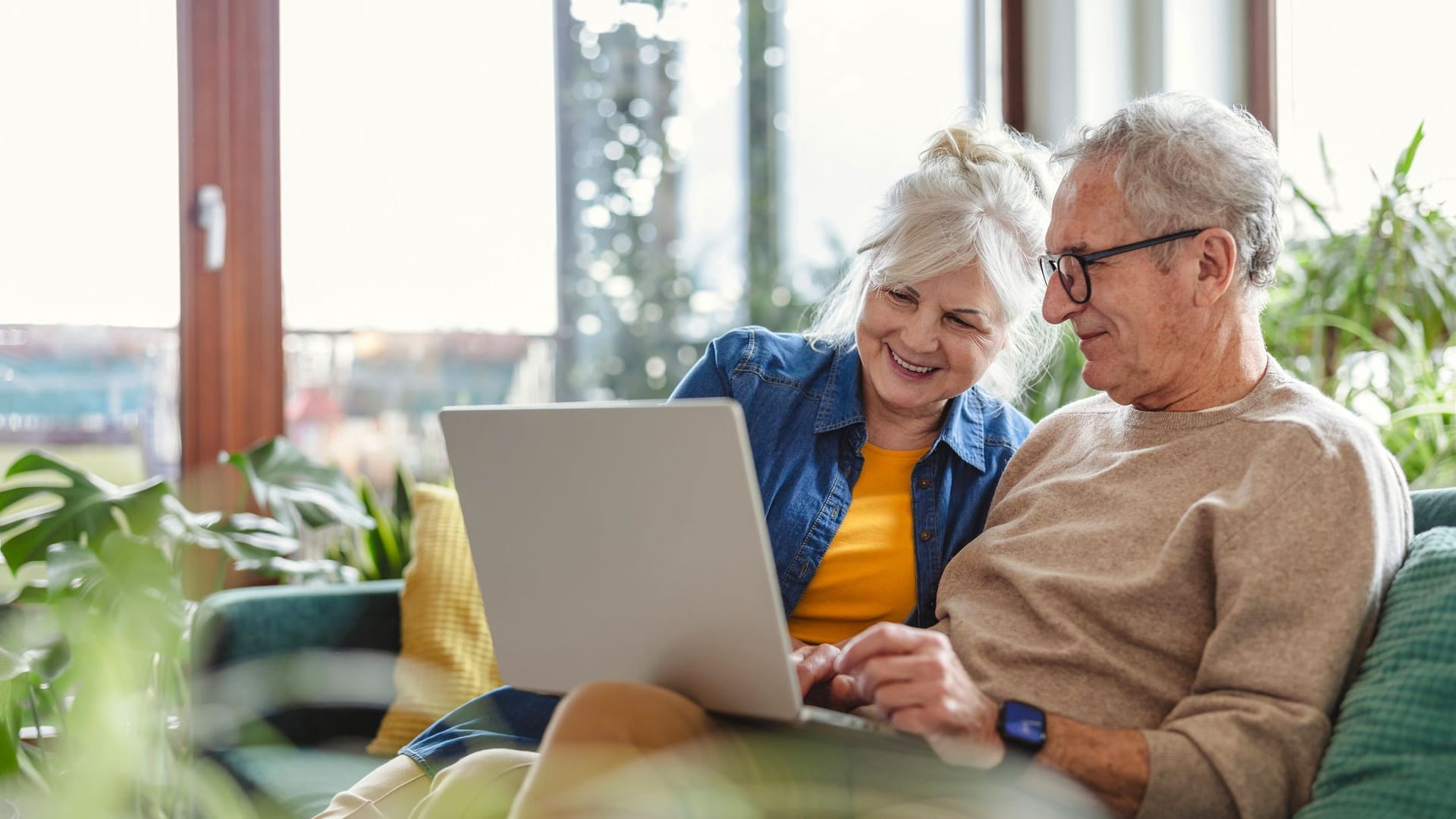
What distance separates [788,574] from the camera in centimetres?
167

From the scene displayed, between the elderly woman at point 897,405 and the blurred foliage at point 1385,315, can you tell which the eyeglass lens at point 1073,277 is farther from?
the blurred foliage at point 1385,315

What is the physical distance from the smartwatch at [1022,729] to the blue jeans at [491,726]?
602 millimetres

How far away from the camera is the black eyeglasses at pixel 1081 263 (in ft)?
4.64

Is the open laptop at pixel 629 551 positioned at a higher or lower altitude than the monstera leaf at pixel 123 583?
higher

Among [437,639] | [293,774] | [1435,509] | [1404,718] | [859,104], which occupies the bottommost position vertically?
[293,774]

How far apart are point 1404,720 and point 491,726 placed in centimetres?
103

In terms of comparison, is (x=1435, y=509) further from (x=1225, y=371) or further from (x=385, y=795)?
Answer: (x=385, y=795)

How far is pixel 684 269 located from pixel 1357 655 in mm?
2812

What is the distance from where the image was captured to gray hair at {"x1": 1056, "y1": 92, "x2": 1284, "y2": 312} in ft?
4.64

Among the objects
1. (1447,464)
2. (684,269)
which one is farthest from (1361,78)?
(684,269)

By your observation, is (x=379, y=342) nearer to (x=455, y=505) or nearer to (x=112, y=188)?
(x=112, y=188)

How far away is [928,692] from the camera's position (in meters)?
1.17

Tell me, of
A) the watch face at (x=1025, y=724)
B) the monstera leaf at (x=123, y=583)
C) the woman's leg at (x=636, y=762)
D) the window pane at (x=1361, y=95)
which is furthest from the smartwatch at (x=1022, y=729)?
the window pane at (x=1361, y=95)

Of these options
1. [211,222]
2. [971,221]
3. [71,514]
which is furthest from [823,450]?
[211,222]
